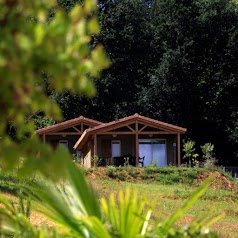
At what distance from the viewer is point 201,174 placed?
99.7 feet

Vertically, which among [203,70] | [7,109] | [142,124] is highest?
[203,70]

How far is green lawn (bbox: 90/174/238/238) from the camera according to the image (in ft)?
68.5

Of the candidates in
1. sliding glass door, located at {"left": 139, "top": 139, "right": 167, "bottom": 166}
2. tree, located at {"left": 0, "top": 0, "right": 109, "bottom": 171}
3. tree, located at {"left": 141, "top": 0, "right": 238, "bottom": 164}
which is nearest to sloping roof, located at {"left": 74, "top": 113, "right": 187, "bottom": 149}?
sliding glass door, located at {"left": 139, "top": 139, "right": 167, "bottom": 166}

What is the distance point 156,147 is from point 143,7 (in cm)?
1920

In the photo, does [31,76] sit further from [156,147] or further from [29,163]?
[156,147]

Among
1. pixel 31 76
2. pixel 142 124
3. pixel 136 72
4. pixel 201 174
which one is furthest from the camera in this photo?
pixel 136 72

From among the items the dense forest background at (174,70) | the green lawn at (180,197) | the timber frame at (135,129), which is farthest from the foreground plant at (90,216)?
the dense forest background at (174,70)

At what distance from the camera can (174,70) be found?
4988 cm

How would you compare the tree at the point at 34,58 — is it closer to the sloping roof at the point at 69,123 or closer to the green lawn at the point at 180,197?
the green lawn at the point at 180,197

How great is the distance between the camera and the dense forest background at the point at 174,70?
49.0 m

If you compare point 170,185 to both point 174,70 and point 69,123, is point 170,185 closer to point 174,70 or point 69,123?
point 69,123

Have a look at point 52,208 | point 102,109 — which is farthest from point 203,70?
point 52,208

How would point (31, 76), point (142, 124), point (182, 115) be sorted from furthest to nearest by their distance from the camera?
1. point (182, 115)
2. point (142, 124)
3. point (31, 76)

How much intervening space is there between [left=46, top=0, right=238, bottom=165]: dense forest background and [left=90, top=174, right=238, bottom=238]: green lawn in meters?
19.7
